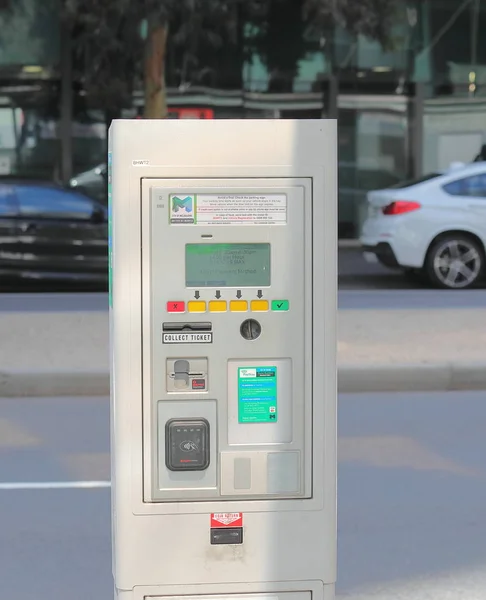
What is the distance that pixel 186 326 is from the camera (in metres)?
3.43

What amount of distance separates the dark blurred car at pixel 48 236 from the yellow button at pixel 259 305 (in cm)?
1050

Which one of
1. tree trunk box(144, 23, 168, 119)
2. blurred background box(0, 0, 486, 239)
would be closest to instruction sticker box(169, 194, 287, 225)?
tree trunk box(144, 23, 168, 119)

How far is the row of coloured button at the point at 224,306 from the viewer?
3410 millimetres

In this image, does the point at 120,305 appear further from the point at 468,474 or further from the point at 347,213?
the point at 347,213

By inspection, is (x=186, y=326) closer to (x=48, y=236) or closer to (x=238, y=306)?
(x=238, y=306)

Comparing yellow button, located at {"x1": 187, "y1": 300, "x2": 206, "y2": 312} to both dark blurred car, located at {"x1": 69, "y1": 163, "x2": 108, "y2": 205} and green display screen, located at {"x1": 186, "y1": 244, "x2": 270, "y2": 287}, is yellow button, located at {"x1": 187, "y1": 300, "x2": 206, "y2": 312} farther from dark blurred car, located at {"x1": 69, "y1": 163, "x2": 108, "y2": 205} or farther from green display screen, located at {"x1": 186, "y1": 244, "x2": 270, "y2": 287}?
dark blurred car, located at {"x1": 69, "y1": 163, "x2": 108, "y2": 205}

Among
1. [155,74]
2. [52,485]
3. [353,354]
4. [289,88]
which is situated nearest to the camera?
[52,485]

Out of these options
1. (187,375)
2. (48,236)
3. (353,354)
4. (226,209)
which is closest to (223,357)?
(187,375)

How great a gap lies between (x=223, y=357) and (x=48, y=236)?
10.7 meters

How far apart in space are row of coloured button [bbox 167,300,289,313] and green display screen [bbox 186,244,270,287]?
0.05 metres

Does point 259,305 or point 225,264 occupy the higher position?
point 225,264

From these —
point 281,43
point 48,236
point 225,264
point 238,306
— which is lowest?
point 48,236

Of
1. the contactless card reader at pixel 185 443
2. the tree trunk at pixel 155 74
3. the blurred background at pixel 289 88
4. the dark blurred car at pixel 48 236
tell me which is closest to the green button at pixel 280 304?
the contactless card reader at pixel 185 443

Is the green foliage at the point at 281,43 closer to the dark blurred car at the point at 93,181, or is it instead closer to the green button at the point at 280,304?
the dark blurred car at the point at 93,181
